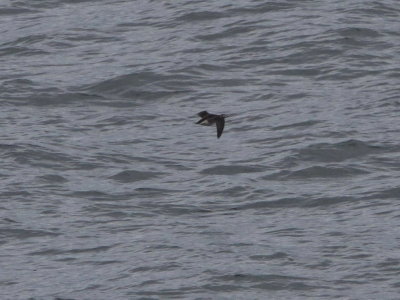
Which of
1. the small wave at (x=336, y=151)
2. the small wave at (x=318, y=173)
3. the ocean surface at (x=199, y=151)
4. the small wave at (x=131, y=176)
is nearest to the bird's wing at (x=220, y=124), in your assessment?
the ocean surface at (x=199, y=151)

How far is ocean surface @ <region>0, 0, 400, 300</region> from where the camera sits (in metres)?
22.1

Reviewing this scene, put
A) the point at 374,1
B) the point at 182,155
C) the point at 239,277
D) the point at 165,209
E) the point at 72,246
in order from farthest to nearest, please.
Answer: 1. the point at 374,1
2. the point at 182,155
3. the point at 165,209
4. the point at 72,246
5. the point at 239,277

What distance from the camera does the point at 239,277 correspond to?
71.3 ft

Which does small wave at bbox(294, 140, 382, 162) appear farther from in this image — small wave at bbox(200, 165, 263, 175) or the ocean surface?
small wave at bbox(200, 165, 263, 175)

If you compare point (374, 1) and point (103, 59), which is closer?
point (103, 59)

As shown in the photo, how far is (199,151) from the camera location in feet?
91.6

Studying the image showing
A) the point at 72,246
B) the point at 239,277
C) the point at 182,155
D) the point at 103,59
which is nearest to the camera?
the point at 239,277

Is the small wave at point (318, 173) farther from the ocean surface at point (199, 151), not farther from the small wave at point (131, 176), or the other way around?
the small wave at point (131, 176)

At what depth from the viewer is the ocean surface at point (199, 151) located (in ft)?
72.4

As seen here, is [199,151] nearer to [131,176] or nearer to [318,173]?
[131,176]

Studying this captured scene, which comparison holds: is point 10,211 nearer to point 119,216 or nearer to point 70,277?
point 119,216

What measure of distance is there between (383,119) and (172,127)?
159 inches

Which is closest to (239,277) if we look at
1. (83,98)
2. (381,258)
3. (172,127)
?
(381,258)

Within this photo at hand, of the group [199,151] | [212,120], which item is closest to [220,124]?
[212,120]
